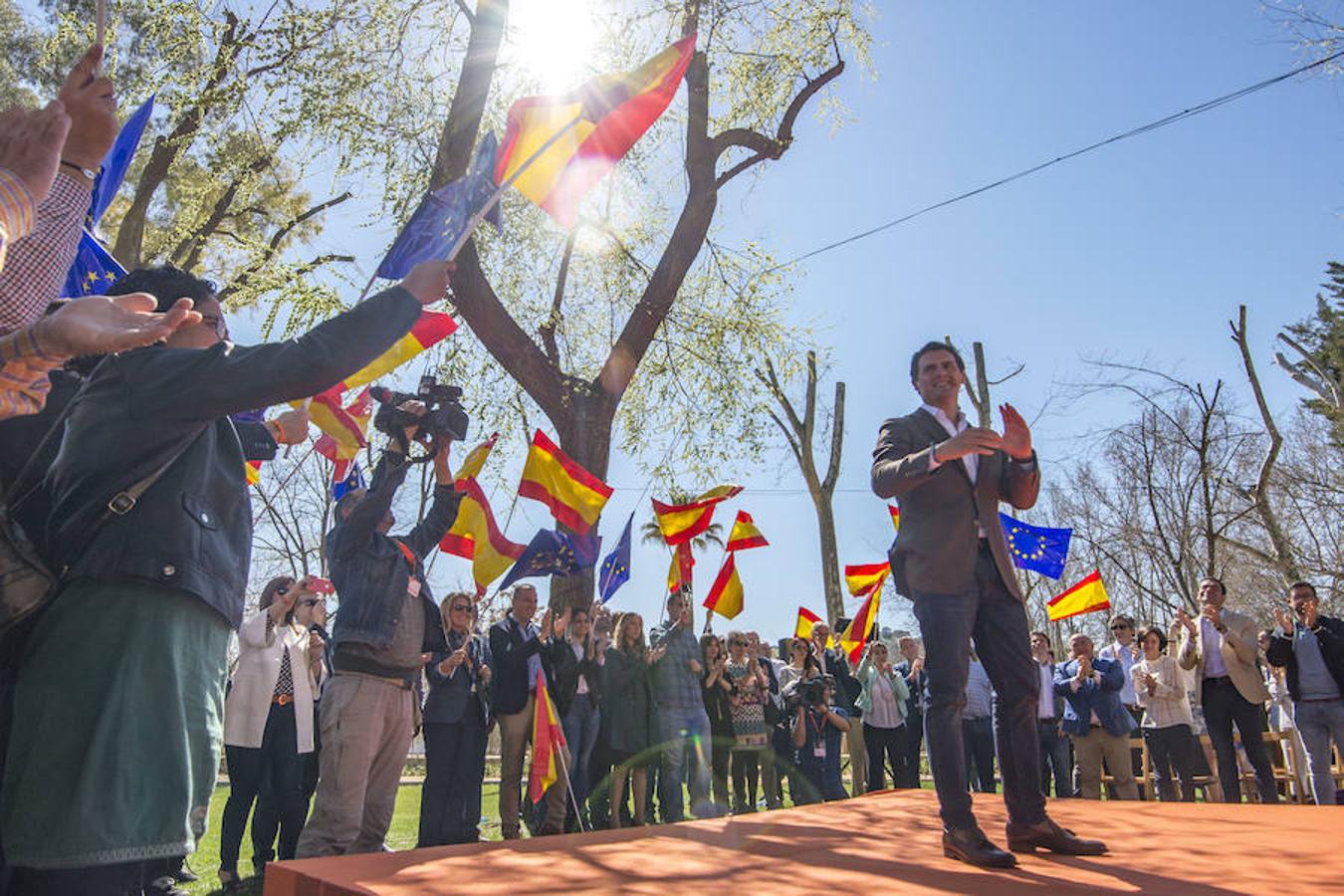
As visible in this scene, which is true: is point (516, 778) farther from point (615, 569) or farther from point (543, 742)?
point (615, 569)

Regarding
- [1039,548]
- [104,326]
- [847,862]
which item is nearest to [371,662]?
[847,862]

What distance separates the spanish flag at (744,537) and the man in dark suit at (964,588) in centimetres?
811

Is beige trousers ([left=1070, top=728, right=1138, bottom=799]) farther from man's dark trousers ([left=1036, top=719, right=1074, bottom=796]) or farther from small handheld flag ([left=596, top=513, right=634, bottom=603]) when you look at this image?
small handheld flag ([left=596, top=513, right=634, bottom=603])

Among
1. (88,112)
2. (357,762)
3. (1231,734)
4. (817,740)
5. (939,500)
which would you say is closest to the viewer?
(88,112)

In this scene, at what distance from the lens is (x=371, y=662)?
476 cm

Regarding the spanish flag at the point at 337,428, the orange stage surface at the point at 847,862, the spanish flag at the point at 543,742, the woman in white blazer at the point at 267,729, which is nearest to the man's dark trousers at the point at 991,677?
the orange stage surface at the point at 847,862

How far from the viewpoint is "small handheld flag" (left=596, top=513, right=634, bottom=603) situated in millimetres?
11086

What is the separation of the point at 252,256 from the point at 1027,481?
41.6ft

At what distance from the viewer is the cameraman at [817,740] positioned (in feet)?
35.7

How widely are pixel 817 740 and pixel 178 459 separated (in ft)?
32.7

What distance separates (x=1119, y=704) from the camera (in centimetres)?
1016

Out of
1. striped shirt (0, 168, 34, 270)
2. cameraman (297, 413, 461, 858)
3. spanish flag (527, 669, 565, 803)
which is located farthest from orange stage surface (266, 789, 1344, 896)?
spanish flag (527, 669, 565, 803)

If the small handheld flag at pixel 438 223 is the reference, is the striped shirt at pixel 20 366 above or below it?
below

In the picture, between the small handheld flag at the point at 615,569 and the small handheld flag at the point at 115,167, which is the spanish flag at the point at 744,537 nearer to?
the small handheld flag at the point at 615,569
